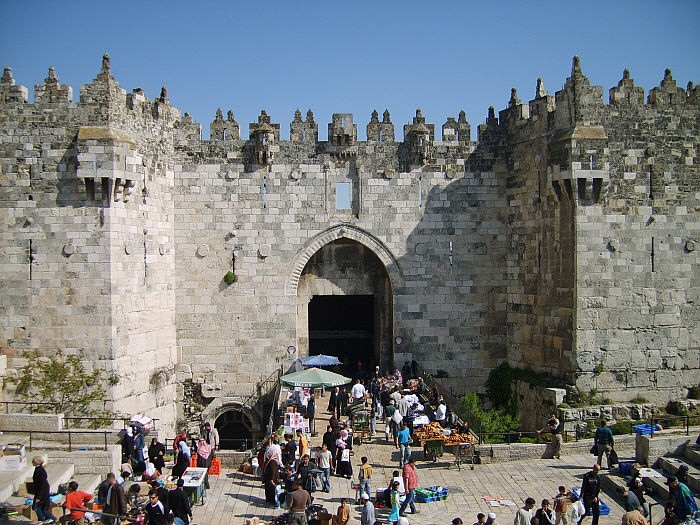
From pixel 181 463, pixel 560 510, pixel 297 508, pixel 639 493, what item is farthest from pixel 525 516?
pixel 181 463

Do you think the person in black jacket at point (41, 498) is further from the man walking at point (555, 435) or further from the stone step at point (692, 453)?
the stone step at point (692, 453)

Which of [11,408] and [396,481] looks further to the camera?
[11,408]

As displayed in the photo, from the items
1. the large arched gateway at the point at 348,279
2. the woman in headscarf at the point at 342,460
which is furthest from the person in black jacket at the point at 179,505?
the large arched gateway at the point at 348,279

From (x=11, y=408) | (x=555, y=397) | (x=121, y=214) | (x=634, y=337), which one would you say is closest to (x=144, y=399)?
(x=11, y=408)

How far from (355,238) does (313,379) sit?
6.17 metres

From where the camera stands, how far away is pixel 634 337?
76.5ft

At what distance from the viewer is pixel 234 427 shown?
27297 millimetres

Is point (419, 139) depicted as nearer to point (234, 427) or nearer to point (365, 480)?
point (234, 427)

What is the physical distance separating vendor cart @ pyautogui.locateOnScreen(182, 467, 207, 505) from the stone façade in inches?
197

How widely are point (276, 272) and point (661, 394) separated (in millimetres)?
12669

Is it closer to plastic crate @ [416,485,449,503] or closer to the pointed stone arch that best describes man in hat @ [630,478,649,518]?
plastic crate @ [416,485,449,503]

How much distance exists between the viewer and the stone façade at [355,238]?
2208cm

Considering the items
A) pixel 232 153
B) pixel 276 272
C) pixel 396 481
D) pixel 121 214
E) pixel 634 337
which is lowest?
pixel 396 481

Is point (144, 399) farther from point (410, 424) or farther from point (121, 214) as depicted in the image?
point (410, 424)
